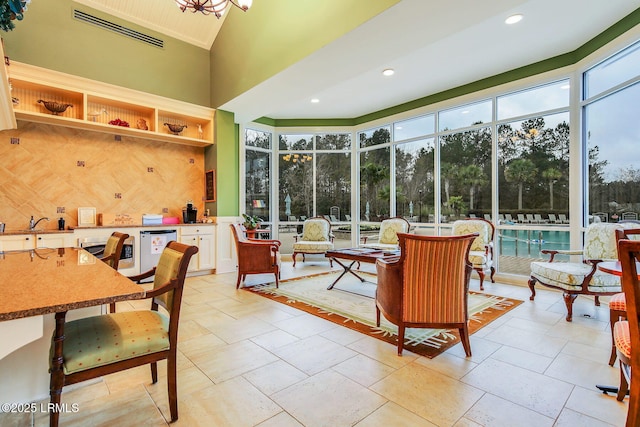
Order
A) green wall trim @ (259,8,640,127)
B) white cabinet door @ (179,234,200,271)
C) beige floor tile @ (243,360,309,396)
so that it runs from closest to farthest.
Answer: beige floor tile @ (243,360,309,396), green wall trim @ (259,8,640,127), white cabinet door @ (179,234,200,271)

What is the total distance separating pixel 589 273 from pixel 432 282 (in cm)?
220

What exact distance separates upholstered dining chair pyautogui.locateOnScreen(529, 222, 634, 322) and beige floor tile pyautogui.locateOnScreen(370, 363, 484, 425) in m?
2.10

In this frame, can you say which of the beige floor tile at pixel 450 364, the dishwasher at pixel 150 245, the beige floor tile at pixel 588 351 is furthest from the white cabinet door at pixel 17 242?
the beige floor tile at pixel 588 351

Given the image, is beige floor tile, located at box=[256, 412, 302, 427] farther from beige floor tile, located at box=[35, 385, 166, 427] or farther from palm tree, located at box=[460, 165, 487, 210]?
palm tree, located at box=[460, 165, 487, 210]

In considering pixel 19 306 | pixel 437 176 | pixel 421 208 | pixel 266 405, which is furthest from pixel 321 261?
pixel 19 306

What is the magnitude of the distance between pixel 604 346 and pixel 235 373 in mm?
3047

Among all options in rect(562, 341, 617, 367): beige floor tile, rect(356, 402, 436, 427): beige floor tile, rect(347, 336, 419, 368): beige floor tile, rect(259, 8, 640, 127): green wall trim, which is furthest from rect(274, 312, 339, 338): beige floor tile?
rect(259, 8, 640, 127): green wall trim

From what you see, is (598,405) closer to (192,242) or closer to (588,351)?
(588,351)

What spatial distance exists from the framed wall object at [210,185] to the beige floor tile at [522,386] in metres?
4.85

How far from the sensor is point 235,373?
7.30ft

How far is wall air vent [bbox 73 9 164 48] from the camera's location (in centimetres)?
459

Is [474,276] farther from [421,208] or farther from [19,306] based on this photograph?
[19,306]

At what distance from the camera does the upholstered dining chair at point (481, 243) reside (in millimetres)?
4703

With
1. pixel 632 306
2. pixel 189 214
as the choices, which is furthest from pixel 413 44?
pixel 189 214
